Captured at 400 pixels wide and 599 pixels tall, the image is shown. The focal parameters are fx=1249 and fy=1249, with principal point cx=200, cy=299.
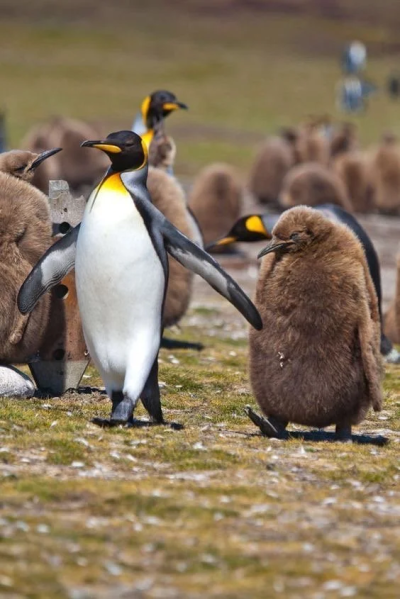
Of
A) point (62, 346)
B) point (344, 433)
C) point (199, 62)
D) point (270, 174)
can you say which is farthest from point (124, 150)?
point (199, 62)

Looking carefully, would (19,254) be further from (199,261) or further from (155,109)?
(155,109)

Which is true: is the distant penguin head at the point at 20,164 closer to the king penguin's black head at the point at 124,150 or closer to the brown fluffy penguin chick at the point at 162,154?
the king penguin's black head at the point at 124,150

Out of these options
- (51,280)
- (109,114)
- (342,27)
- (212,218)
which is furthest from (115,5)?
(51,280)

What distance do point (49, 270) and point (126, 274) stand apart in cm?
50

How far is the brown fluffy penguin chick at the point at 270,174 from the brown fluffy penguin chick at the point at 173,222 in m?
14.2

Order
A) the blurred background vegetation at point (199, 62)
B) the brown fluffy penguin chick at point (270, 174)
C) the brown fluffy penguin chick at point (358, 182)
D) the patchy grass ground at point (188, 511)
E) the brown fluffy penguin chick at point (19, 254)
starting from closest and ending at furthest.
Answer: the patchy grass ground at point (188, 511) → the brown fluffy penguin chick at point (19, 254) → the brown fluffy penguin chick at point (358, 182) → the brown fluffy penguin chick at point (270, 174) → the blurred background vegetation at point (199, 62)

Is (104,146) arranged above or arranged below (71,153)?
below

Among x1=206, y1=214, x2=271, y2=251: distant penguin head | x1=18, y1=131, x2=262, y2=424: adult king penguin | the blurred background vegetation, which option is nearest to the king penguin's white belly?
x1=18, y1=131, x2=262, y2=424: adult king penguin

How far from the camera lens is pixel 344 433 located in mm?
6734

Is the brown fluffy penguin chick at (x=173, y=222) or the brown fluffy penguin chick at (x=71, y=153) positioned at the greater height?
the brown fluffy penguin chick at (x=71, y=153)

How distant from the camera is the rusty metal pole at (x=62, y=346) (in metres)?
7.52

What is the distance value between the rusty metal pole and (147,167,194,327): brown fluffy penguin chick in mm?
2506

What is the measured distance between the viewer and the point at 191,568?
4375 mm

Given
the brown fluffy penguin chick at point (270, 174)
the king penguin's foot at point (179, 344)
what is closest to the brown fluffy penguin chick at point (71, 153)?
the brown fluffy penguin chick at point (270, 174)
